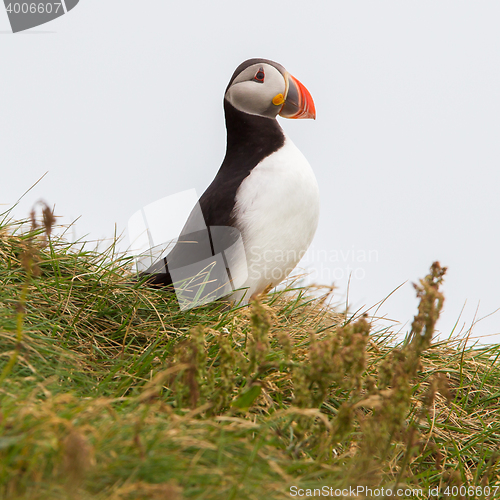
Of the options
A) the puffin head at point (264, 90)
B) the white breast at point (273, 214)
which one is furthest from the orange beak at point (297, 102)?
the white breast at point (273, 214)

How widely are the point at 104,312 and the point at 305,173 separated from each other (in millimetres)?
1755

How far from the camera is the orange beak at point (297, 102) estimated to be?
4090 millimetres

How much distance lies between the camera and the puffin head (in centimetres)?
401

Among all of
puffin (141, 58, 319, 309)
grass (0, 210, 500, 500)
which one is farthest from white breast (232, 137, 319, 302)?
grass (0, 210, 500, 500)

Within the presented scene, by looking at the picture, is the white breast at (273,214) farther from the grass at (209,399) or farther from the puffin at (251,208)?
the grass at (209,399)

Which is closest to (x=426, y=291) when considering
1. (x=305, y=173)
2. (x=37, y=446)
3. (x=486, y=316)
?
(x=37, y=446)

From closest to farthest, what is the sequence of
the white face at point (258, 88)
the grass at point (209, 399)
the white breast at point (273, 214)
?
the grass at point (209, 399) < the white breast at point (273, 214) < the white face at point (258, 88)

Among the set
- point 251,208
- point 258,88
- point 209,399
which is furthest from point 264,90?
point 209,399

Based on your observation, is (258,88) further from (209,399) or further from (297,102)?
(209,399)

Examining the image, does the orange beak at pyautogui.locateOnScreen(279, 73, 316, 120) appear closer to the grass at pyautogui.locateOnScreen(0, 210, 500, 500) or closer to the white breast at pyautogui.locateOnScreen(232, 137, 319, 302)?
the white breast at pyautogui.locateOnScreen(232, 137, 319, 302)

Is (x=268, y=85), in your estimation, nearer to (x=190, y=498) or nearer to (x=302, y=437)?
(x=302, y=437)

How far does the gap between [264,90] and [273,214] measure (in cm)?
100

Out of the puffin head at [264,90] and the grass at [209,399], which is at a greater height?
the puffin head at [264,90]

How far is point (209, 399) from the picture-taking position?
237 cm
